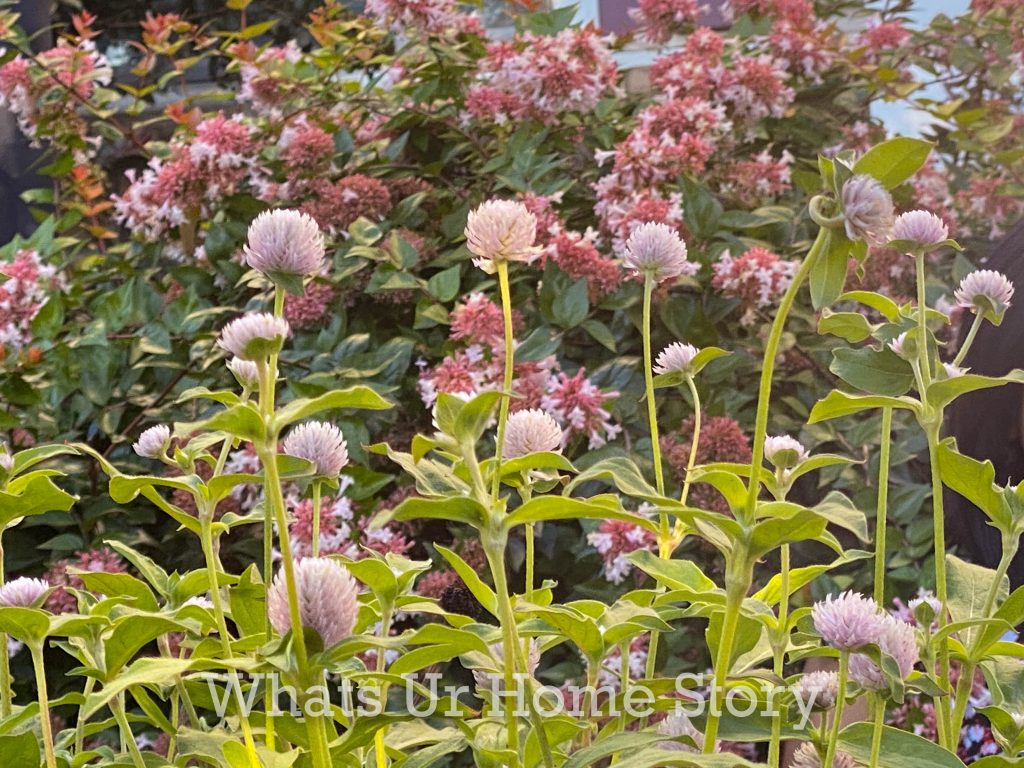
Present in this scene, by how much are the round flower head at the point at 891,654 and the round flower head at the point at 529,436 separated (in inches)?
5.6

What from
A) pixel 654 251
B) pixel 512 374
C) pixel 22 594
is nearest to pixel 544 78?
pixel 512 374

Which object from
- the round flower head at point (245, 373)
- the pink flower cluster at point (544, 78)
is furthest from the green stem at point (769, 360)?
the pink flower cluster at point (544, 78)

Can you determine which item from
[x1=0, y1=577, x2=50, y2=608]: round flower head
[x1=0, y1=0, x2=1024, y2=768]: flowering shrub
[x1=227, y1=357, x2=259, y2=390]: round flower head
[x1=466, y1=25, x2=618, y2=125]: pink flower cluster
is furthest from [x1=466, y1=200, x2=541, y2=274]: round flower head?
[x1=466, y1=25, x2=618, y2=125]: pink flower cluster

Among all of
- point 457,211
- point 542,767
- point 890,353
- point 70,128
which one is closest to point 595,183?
point 457,211

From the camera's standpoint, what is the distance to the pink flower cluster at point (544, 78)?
158 centimetres

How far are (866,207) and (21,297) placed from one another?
4.79 feet

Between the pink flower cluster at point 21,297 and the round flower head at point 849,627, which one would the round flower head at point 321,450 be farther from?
the pink flower cluster at point 21,297

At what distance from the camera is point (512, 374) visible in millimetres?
934

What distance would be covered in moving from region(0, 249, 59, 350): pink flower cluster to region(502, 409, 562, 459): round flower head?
126 centimetres

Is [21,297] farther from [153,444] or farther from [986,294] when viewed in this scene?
[986,294]

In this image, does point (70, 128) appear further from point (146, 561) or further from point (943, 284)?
point (146, 561)

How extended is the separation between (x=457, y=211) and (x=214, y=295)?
0.39 meters

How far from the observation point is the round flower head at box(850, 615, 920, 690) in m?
0.36

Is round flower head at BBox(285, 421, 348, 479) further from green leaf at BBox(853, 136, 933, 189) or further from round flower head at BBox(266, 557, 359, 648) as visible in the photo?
green leaf at BBox(853, 136, 933, 189)
